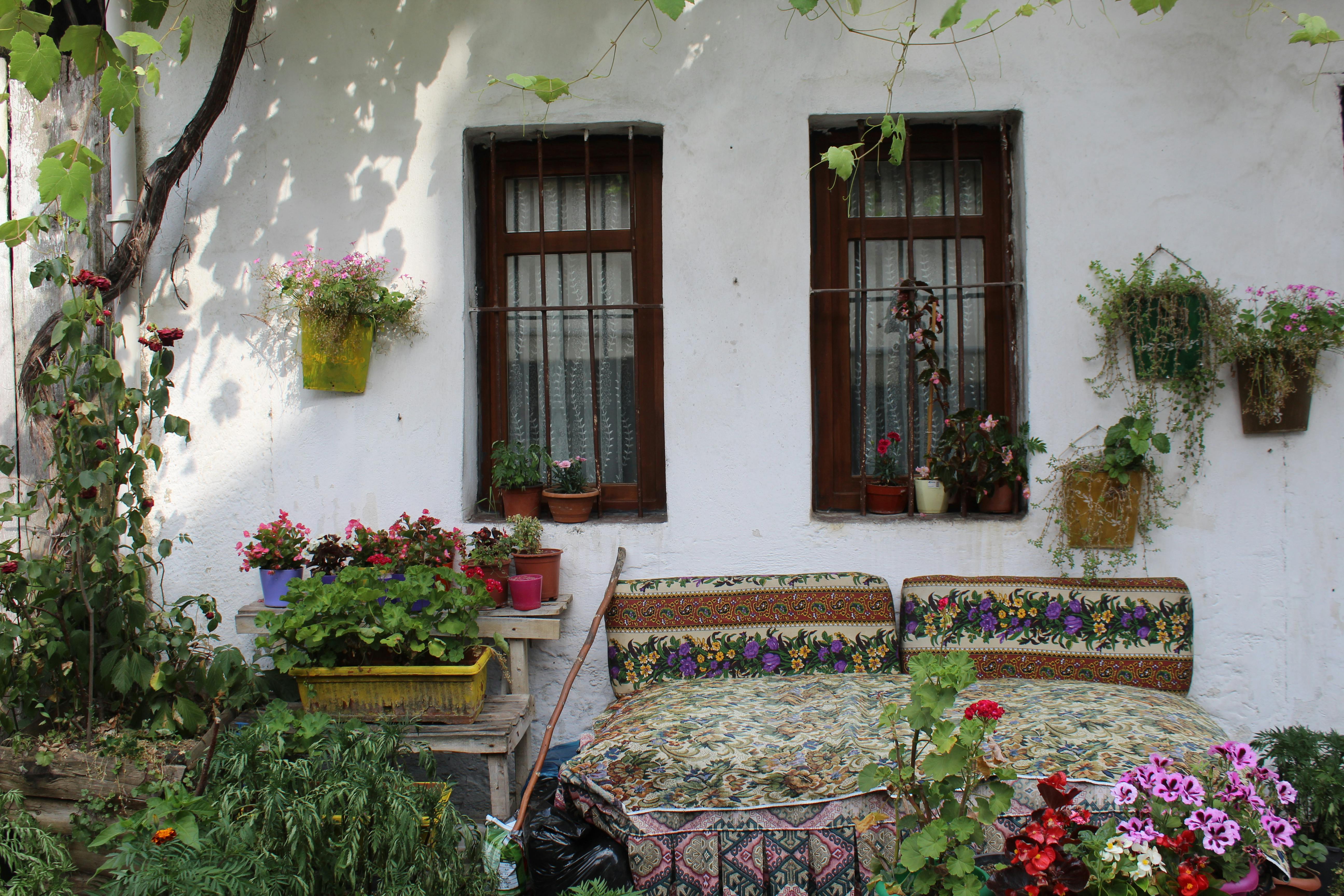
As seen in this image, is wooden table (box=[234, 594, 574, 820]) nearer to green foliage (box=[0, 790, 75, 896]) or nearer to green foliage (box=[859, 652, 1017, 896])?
green foliage (box=[0, 790, 75, 896])

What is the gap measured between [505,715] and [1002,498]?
1.93 metres

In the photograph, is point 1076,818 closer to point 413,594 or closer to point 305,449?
point 413,594

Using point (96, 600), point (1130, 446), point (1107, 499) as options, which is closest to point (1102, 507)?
point (1107, 499)

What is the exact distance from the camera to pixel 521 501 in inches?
127

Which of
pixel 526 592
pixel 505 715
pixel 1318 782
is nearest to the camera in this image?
pixel 1318 782

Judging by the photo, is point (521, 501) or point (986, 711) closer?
point (986, 711)

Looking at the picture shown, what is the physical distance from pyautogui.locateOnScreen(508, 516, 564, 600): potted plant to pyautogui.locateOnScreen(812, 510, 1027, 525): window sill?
97 centimetres

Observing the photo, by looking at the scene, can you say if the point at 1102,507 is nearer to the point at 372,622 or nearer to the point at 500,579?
the point at 500,579

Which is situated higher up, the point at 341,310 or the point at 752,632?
the point at 341,310

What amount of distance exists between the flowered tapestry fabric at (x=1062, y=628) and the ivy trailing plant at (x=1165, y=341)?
1.80 ft

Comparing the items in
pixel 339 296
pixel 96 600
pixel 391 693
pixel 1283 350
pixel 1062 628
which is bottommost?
pixel 391 693

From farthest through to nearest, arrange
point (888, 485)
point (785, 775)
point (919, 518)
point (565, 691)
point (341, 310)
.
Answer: point (888, 485) < point (919, 518) < point (341, 310) < point (565, 691) < point (785, 775)

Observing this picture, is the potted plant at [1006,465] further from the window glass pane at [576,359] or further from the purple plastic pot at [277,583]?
the purple plastic pot at [277,583]

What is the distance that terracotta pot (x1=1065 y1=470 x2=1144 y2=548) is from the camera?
2.94 metres
